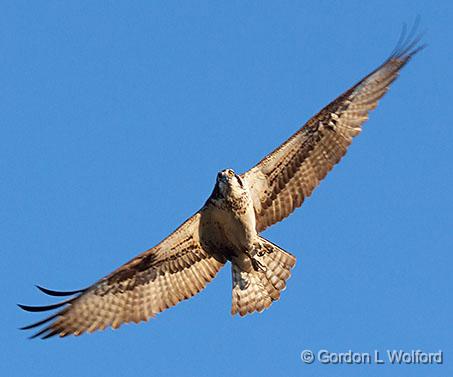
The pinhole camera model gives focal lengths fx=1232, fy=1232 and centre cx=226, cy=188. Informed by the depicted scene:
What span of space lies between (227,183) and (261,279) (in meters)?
1.46

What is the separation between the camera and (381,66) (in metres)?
15.1

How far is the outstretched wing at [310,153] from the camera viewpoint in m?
15.2

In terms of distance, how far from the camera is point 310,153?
50.0 ft

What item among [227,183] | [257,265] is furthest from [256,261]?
[227,183]

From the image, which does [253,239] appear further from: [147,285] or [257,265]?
[147,285]

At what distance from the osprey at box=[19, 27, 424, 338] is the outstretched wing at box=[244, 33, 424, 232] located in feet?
0.04

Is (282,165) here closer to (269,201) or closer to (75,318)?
(269,201)

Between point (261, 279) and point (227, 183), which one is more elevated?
point (227, 183)

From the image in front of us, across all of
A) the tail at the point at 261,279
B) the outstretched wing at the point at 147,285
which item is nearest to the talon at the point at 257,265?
the tail at the point at 261,279

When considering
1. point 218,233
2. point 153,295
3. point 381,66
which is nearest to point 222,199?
point 218,233

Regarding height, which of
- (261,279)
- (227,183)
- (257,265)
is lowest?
(261,279)

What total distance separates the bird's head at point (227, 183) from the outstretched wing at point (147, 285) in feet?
1.95

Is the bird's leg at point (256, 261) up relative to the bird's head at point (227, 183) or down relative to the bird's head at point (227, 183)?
down

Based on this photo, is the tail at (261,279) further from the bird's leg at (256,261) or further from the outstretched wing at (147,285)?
the outstretched wing at (147,285)
